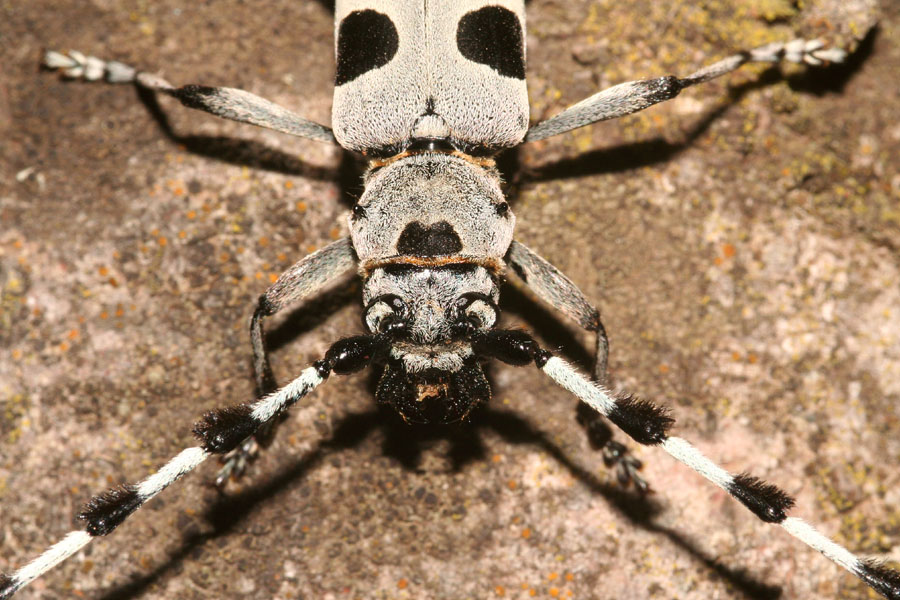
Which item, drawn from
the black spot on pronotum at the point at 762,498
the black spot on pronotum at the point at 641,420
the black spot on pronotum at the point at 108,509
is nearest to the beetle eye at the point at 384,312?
the black spot on pronotum at the point at 641,420

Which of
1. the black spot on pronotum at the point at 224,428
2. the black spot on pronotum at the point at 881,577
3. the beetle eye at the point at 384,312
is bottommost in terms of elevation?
the black spot on pronotum at the point at 881,577

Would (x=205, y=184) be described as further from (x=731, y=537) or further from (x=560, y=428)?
(x=731, y=537)

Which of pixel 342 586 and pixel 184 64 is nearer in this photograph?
pixel 342 586

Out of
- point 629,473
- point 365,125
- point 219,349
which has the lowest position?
point 629,473

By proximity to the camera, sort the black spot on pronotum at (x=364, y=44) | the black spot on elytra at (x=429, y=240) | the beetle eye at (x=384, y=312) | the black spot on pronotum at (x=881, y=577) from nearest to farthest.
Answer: the black spot on pronotum at (x=881, y=577)
the beetle eye at (x=384, y=312)
the black spot on elytra at (x=429, y=240)
the black spot on pronotum at (x=364, y=44)

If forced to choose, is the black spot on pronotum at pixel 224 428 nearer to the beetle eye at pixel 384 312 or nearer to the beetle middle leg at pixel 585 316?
the beetle eye at pixel 384 312

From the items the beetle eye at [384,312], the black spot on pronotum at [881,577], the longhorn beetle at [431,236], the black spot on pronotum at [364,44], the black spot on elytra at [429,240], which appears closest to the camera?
the black spot on pronotum at [881,577]

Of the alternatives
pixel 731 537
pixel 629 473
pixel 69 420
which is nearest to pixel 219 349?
pixel 69 420
